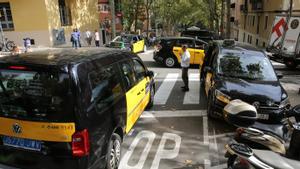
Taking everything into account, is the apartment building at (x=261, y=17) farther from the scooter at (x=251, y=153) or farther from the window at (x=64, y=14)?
the scooter at (x=251, y=153)

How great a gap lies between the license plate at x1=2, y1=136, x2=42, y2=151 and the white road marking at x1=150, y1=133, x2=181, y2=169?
1998 millimetres

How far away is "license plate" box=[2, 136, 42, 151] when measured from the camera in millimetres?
3506

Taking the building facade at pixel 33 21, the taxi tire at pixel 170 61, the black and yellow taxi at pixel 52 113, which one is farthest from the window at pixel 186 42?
the building facade at pixel 33 21

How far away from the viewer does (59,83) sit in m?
3.41

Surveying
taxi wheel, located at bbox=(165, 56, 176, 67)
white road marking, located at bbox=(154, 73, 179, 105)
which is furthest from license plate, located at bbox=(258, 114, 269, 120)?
taxi wheel, located at bbox=(165, 56, 176, 67)

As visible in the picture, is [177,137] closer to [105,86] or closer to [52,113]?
[105,86]

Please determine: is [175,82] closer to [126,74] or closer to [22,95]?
Result: [126,74]

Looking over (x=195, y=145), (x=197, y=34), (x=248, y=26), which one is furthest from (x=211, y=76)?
(x=248, y=26)

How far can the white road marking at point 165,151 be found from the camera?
4.97 m

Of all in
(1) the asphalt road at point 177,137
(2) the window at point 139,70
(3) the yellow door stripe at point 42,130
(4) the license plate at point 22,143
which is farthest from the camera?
(2) the window at point 139,70

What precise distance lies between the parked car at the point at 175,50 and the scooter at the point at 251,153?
11.5m

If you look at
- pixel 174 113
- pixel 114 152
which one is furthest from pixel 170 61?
pixel 114 152

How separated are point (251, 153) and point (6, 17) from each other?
78.2ft

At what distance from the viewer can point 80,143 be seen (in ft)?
11.2
